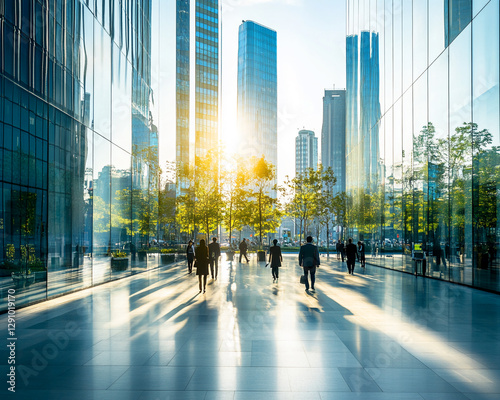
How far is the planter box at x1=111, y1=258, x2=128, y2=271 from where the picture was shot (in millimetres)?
20125

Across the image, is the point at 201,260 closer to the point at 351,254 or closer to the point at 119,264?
the point at 119,264

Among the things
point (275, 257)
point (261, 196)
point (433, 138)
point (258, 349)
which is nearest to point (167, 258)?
point (261, 196)

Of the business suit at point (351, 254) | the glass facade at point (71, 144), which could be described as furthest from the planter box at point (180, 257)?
the business suit at point (351, 254)

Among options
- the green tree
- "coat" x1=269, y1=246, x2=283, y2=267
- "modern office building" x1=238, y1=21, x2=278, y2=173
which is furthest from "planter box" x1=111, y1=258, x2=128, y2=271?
"modern office building" x1=238, y1=21, x2=278, y2=173

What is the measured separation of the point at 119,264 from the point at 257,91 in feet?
504

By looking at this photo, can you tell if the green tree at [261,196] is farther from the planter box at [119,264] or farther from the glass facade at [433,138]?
the planter box at [119,264]

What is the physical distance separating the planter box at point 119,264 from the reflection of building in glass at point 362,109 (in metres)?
19.2

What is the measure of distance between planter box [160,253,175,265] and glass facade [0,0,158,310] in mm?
5187

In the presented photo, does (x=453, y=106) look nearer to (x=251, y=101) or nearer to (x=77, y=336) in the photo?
(x=77, y=336)

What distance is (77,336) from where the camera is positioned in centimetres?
853

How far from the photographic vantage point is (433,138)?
70.0 feet

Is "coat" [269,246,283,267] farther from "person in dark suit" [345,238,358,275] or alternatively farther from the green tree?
the green tree

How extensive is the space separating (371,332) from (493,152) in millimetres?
9558

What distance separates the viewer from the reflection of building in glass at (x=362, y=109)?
33.4 meters
